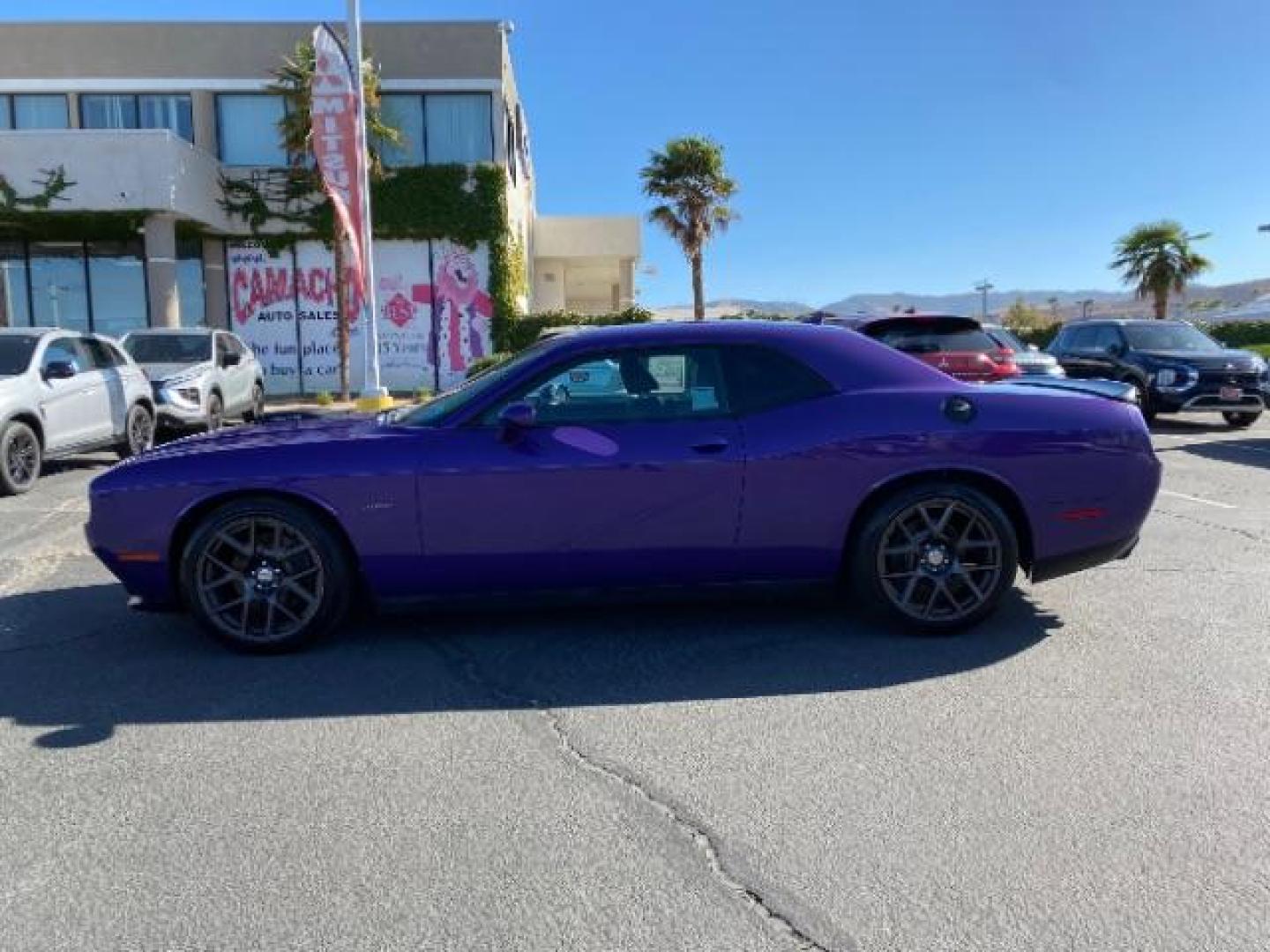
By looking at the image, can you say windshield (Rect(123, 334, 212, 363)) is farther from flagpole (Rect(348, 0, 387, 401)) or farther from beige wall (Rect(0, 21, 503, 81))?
beige wall (Rect(0, 21, 503, 81))

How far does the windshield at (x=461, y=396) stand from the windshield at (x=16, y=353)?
6850 millimetres

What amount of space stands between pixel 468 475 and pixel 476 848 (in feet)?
6.18

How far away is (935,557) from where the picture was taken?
183 inches

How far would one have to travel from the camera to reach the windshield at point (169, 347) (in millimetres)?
14125

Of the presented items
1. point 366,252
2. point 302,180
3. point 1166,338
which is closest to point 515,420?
point 1166,338

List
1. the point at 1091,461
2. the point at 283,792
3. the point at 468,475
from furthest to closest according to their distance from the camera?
1. the point at 1091,461
2. the point at 468,475
3. the point at 283,792

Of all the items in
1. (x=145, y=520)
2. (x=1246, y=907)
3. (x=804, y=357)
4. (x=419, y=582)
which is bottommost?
(x=1246, y=907)

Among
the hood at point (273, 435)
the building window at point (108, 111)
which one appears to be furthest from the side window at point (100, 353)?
the building window at point (108, 111)

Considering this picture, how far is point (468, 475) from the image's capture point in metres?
4.38

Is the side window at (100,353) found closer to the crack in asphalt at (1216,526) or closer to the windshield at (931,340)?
the windshield at (931,340)

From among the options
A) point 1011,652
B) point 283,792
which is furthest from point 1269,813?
point 283,792

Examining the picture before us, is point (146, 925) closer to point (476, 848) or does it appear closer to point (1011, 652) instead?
point (476, 848)

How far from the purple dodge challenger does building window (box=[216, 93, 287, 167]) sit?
69.9 feet

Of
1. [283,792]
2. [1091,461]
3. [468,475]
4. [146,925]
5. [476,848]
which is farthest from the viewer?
[1091,461]
